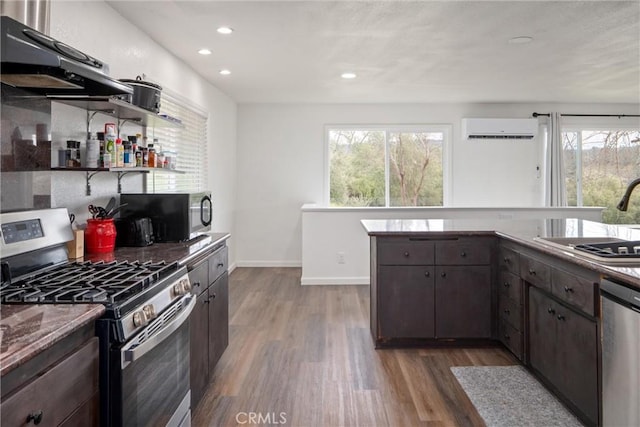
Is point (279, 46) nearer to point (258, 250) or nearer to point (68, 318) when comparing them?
point (68, 318)

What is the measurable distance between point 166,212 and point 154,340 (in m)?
1.21

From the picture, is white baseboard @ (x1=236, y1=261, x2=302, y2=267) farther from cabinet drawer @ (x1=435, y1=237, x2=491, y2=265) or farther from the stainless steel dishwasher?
the stainless steel dishwasher

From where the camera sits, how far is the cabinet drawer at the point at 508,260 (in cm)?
269

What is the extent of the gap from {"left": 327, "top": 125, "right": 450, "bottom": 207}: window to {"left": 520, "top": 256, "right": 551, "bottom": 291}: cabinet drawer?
390 centimetres

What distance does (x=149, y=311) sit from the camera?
4.81 feet

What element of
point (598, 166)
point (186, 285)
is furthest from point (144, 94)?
point (598, 166)

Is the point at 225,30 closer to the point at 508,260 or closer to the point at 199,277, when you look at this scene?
the point at 199,277

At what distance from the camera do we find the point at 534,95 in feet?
18.7

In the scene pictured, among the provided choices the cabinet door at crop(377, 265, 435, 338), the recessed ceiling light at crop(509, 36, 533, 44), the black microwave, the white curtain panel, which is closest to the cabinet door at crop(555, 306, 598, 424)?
the cabinet door at crop(377, 265, 435, 338)

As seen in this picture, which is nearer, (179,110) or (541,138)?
(179,110)

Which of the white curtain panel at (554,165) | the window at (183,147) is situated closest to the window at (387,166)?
the white curtain panel at (554,165)

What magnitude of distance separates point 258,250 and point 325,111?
2.39 meters

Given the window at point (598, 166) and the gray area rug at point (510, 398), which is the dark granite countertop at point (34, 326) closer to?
the gray area rug at point (510, 398)

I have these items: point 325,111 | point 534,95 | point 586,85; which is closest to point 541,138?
point 534,95
